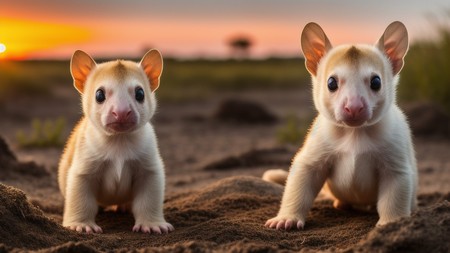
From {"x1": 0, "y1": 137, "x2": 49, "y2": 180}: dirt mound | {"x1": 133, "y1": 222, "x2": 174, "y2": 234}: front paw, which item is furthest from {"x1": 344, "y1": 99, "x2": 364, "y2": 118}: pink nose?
{"x1": 0, "y1": 137, "x2": 49, "y2": 180}: dirt mound

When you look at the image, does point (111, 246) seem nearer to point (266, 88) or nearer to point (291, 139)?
point (291, 139)

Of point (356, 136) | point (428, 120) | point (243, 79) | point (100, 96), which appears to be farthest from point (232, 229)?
point (243, 79)

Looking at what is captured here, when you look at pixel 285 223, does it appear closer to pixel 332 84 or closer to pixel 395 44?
pixel 332 84

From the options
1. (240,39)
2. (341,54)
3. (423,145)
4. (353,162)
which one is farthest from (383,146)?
(240,39)

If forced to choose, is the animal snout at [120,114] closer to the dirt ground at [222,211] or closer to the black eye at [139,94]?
the black eye at [139,94]

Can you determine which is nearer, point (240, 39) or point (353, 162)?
point (353, 162)

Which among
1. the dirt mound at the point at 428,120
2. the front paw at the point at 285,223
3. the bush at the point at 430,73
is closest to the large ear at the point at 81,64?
the front paw at the point at 285,223

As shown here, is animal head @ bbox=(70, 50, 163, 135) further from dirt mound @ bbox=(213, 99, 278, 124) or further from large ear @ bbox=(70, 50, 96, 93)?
dirt mound @ bbox=(213, 99, 278, 124)
